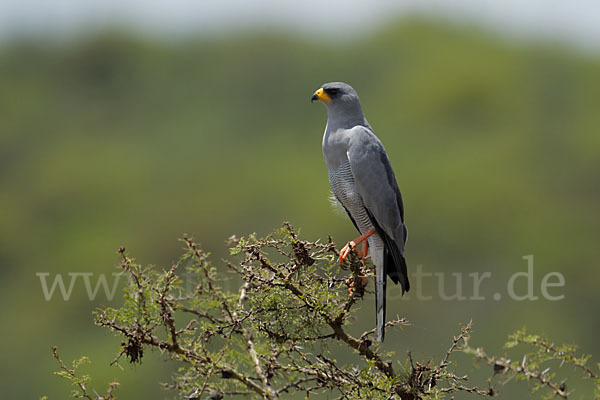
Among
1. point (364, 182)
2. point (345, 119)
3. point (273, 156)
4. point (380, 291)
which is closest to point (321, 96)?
point (345, 119)

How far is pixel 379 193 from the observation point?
4.46 m

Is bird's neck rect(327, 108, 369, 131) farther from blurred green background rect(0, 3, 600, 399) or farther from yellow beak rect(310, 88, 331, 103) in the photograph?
blurred green background rect(0, 3, 600, 399)

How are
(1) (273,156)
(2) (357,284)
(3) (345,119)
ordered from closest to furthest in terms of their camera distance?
(2) (357,284) < (3) (345,119) < (1) (273,156)


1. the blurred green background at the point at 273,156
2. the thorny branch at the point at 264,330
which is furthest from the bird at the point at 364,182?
the blurred green background at the point at 273,156

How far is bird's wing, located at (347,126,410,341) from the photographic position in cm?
436

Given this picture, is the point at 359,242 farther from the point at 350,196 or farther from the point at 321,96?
the point at 321,96

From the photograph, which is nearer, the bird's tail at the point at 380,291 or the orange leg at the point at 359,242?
the bird's tail at the point at 380,291

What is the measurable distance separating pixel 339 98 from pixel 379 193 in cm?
69

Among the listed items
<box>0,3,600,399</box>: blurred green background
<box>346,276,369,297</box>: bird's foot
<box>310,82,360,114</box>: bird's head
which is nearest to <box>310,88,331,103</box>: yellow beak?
<box>310,82,360,114</box>: bird's head

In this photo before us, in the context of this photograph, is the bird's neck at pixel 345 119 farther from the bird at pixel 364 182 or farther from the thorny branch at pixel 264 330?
the thorny branch at pixel 264 330

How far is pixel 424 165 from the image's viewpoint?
29.7 m

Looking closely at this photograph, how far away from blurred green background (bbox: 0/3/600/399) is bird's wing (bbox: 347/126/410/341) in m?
16.9

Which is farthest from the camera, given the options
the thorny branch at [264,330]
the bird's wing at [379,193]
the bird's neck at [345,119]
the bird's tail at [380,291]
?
the bird's neck at [345,119]

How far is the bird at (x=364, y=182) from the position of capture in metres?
4.38
